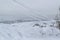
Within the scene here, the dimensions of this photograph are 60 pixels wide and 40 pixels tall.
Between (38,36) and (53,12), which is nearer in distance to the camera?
(38,36)

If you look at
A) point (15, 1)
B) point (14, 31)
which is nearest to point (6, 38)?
point (14, 31)

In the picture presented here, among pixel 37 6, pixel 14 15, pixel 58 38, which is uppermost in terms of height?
pixel 37 6

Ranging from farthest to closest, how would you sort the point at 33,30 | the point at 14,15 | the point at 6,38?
the point at 14,15 → the point at 33,30 → the point at 6,38

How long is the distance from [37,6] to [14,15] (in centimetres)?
33

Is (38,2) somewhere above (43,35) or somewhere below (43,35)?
above

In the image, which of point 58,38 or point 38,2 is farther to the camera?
point 38,2

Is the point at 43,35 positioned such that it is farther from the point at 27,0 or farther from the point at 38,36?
the point at 27,0

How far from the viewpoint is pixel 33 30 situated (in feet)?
2.91

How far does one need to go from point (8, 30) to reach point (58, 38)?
45 centimetres

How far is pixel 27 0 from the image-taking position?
128 cm

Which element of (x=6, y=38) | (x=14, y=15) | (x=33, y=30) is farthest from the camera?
(x=14, y=15)

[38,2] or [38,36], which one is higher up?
[38,2]

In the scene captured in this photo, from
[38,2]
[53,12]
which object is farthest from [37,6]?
[53,12]

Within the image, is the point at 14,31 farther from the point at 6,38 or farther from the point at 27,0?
the point at 27,0
